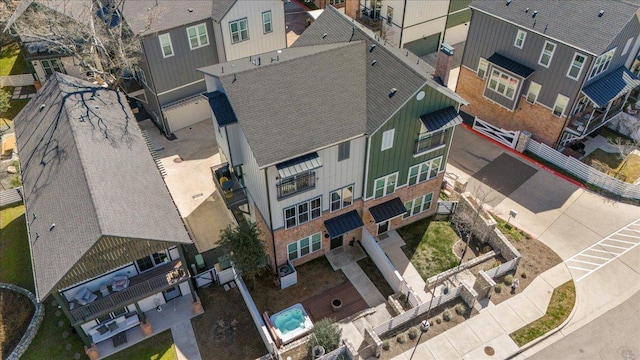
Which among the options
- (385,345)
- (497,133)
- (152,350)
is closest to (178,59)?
(152,350)

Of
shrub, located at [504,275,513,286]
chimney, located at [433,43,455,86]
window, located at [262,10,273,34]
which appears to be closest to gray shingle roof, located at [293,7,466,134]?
chimney, located at [433,43,455,86]

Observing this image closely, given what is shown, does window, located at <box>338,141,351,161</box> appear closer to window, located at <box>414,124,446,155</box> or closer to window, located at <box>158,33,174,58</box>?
window, located at <box>414,124,446,155</box>

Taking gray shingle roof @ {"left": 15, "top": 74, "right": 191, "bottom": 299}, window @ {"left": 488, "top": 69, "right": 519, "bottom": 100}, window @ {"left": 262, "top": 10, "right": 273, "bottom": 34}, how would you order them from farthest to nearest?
window @ {"left": 262, "top": 10, "right": 273, "bottom": 34} < window @ {"left": 488, "top": 69, "right": 519, "bottom": 100} < gray shingle roof @ {"left": 15, "top": 74, "right": 191, "bottom": 299}

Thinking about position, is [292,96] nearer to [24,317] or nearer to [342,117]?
[342,117]

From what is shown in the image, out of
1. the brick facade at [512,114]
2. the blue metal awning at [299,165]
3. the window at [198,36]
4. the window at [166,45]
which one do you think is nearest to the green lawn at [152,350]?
the blue metal awning at [299,165]

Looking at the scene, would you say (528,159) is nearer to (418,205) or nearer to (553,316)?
(418,205)
